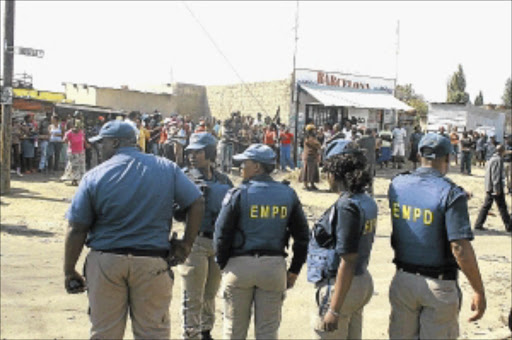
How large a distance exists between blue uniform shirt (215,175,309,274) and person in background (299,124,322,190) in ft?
40.7

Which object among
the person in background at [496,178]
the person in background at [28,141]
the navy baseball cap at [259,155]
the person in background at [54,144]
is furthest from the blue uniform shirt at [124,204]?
the person in background at [54,144]

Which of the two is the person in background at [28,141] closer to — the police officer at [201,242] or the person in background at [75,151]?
the person in background at [75,151]

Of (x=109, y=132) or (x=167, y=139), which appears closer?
(x=109, y=132)

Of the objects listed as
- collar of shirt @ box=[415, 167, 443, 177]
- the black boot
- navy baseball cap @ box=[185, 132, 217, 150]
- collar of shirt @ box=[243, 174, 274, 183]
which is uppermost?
navy baseball cap @ box=[185, 132, 217, 150]

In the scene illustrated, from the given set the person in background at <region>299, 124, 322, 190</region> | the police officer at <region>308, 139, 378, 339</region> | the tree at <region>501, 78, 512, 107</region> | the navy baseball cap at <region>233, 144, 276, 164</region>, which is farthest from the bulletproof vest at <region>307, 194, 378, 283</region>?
the tree at <region>501, 78, 512, 107</region>

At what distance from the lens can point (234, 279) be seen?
15.6 feet

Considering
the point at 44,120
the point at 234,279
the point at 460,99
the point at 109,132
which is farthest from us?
the point at 460,99

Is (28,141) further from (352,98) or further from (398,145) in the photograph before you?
(352,98)

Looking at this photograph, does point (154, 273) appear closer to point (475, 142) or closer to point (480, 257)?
point (480, 257)

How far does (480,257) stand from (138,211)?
798cm

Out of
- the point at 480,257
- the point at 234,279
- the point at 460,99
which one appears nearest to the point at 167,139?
the point at 480,257

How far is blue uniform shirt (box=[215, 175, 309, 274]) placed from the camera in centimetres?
470

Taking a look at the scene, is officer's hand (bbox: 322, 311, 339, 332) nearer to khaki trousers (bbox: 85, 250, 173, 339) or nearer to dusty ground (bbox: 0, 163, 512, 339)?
khaki trousers (bbox: 85, 250, 173, 339)

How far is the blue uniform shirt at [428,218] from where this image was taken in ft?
13.1
